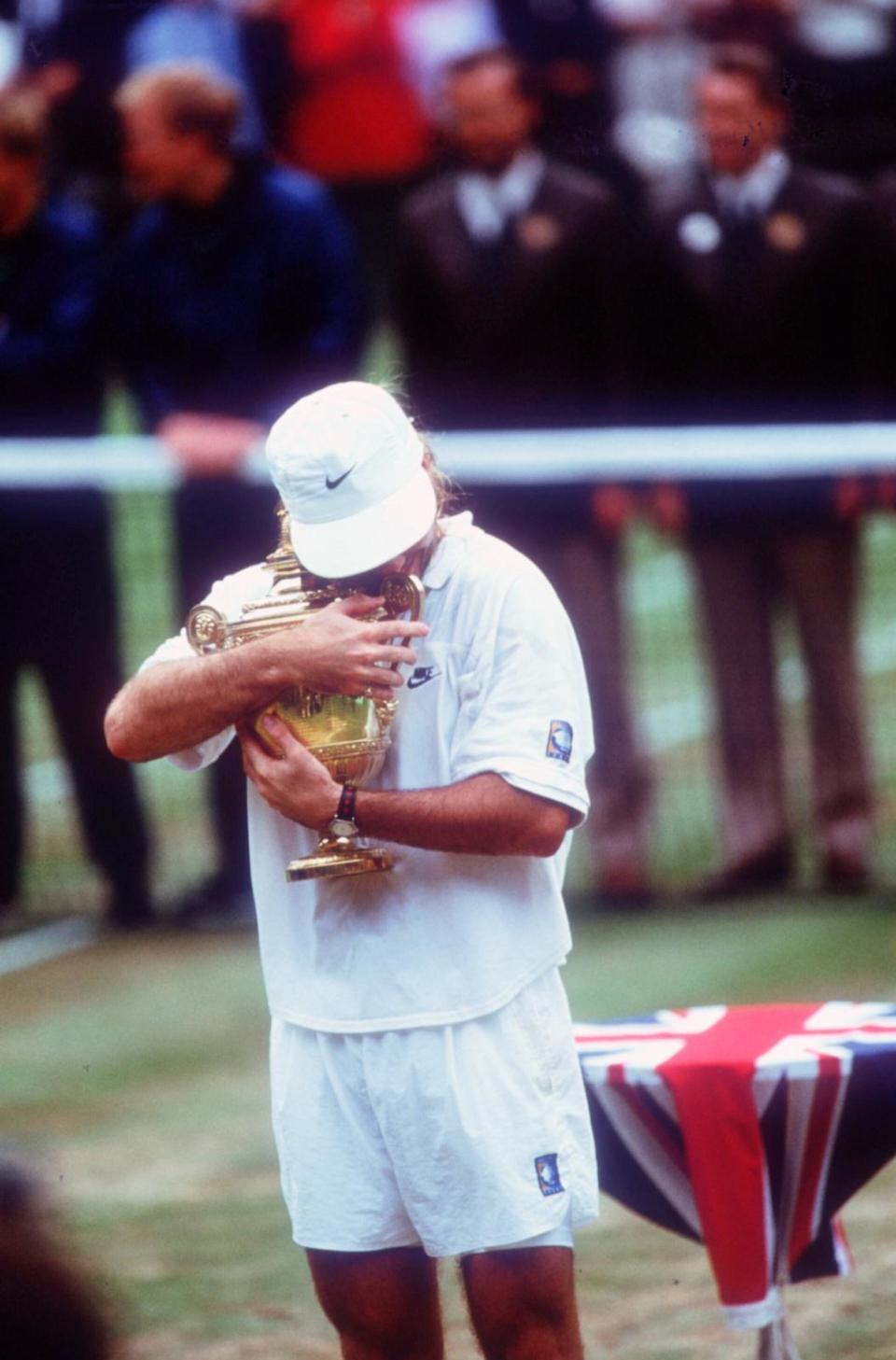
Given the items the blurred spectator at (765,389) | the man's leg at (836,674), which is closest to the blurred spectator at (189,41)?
the blurred spectator at (765,389)

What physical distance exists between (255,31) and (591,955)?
493cm

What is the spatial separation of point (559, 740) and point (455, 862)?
25cm

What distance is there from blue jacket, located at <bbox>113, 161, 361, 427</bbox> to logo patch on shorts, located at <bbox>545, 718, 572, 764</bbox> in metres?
4.83

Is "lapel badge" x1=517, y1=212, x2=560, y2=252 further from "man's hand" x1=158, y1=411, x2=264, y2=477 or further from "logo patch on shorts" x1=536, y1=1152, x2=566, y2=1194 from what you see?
"logo patch on shorts" x1=536, y1=1152, x2=566, y2=1194

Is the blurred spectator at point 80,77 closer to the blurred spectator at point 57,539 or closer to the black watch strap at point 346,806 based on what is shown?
the blurred spectator at point 57,539

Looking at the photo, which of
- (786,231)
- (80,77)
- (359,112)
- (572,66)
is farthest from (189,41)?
(359,112)

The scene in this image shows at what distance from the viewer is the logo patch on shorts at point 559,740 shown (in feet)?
12.4

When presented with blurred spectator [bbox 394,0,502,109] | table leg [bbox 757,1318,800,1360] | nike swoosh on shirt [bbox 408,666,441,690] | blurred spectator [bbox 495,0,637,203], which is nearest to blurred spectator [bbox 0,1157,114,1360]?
nike swoosh on shirt [bbox 408,666,441,690]

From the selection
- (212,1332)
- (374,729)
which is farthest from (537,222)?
(374,729)

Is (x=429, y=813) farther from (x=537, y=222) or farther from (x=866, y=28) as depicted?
(x=866, y=28)

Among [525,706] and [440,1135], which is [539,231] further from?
[440,1135]

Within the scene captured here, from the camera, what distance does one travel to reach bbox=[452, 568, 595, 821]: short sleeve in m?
3.75

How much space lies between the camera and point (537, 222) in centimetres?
891

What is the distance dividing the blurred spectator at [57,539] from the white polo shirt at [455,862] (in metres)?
5.12
